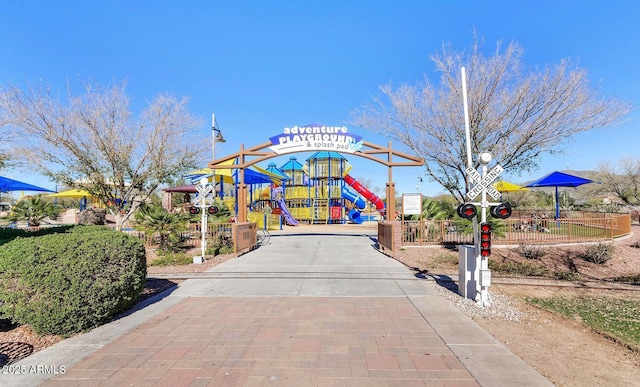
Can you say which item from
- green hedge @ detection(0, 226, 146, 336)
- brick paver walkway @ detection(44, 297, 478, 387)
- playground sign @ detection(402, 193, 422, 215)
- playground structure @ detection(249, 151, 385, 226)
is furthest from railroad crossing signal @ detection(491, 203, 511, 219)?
playground structure @ detection(249, 151, 385, 226)

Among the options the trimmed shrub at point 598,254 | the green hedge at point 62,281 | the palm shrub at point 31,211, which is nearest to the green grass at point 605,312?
the trimmed shrub at point 598,254

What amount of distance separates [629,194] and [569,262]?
27.7 metres

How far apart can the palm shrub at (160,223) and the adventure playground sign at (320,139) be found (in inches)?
188

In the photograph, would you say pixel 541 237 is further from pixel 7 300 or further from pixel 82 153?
pixel 82 153

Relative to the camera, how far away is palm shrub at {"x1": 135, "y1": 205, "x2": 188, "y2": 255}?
11055 millimetres

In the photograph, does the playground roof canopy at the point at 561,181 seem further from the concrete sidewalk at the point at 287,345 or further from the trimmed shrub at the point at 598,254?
the concrete sidewalk at the point at 287,345

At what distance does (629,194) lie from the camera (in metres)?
30.6

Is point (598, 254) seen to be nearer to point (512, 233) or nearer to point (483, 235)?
point (512, 233)

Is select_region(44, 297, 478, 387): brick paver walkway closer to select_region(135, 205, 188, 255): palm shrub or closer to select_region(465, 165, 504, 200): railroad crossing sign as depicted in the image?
select_region(465, 165, 504, 200): railroad crossing sign

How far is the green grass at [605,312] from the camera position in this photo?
16.3 ft

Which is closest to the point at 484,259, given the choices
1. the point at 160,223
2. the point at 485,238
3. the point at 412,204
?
the point at 485,238

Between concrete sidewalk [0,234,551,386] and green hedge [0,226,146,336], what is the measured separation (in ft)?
1.16

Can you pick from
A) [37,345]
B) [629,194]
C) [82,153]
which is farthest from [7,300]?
[629,194]

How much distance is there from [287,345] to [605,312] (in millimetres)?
6066
